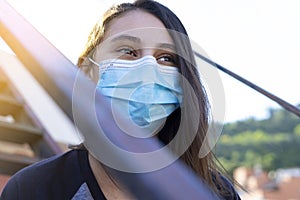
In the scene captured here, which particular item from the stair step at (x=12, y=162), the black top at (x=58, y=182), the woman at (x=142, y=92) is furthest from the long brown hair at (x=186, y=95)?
the stair step at (x=12, y=162)

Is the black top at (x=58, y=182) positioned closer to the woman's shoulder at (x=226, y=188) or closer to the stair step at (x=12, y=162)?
the woman's shoulder at (x=226, y=188)

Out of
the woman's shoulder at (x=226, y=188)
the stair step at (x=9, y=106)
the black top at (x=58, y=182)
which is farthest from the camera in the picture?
the stair step at (x=9, y=106)

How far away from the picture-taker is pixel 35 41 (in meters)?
0.42

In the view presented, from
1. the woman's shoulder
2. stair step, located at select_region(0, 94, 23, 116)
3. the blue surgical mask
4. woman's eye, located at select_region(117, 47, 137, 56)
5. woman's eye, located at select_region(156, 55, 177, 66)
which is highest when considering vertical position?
woman's eye, located at select_region(117, 47, 137, 56)

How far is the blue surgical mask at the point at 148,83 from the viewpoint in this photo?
0.98 m

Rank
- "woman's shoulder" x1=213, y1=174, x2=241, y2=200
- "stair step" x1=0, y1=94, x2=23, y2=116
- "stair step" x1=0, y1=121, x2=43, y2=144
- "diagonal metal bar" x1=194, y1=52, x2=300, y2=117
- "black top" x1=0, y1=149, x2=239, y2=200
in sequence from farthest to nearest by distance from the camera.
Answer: "stair step" x1=0, y1=94, x2=23, y2=116 → "stair step" x1=0, y1=121, x2=43, y2=144 → "diagonal metal bar" x1=194, y1=52, x2=300, y2=117 → "woman's shoulder" x1=213, y1=174, x2=241, y2=200 → "black top" x1=0, y1=149, x2=239, y2=200

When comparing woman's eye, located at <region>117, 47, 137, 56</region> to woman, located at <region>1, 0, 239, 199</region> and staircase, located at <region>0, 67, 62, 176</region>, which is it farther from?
staircase, located at <region>0, 67, 62, 176</region>

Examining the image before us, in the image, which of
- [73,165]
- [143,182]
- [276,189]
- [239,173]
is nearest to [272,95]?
[73,165]

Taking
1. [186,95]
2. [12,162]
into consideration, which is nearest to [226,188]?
[186,95]

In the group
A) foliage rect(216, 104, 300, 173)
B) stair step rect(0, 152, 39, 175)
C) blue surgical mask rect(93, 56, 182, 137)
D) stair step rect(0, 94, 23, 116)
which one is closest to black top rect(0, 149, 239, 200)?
blue surgical mask rect(93, 56, 182, 137)

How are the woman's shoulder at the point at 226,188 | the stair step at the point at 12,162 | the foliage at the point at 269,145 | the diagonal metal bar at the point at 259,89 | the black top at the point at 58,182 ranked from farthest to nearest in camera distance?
the foliage at the point at 269,145 < the stair step at the point at 12,162 < the diagonal metal bar at the point at 259,89 < the woman's shoulder at the point at 226,188 < the black top at the point at 58,182

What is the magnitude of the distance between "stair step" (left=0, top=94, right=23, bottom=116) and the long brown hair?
998 mm

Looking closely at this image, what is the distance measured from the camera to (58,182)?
37.0 inches

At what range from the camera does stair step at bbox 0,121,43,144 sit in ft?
6.15
